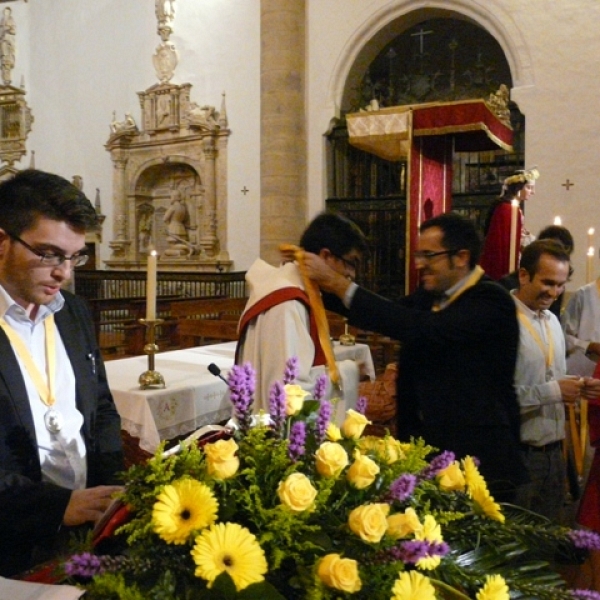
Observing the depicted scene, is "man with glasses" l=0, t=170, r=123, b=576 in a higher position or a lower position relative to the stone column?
lower

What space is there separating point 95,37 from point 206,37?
293cm

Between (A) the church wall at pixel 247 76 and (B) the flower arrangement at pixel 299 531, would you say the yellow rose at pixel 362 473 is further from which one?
(A) the church wall at pixel 247 76

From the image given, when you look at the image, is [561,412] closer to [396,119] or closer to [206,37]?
[396,119]

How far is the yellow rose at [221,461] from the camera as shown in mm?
864

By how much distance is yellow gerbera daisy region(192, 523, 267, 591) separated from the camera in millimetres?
771

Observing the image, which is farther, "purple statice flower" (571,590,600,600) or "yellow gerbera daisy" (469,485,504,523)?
"yellow gerbera daisy" (469,485,504,523)

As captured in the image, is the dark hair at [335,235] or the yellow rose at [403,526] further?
the dark hair at [335,235]

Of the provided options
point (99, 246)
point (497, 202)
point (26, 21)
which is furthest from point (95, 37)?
point (497, 202)

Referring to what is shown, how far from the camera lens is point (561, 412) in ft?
8.49

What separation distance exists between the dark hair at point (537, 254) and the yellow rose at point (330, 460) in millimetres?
1897

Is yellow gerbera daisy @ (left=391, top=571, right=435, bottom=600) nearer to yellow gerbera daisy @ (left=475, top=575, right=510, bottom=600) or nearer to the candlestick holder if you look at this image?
yellow gerbera daisy @ (left=475, top=575, right=510, bottom=600)

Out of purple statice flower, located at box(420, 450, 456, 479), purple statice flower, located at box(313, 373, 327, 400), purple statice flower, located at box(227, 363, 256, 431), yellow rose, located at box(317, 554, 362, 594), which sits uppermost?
purple statice flower, located at box(227, 363, 256, 431)

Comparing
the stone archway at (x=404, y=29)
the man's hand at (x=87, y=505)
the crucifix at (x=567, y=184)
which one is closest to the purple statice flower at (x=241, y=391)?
the man's hand at (x=87, y=505)

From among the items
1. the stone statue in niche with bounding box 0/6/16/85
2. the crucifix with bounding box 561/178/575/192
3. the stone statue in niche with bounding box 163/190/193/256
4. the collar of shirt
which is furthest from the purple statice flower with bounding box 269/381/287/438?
the stone statue in niche with bounding box 0/6/16/85
